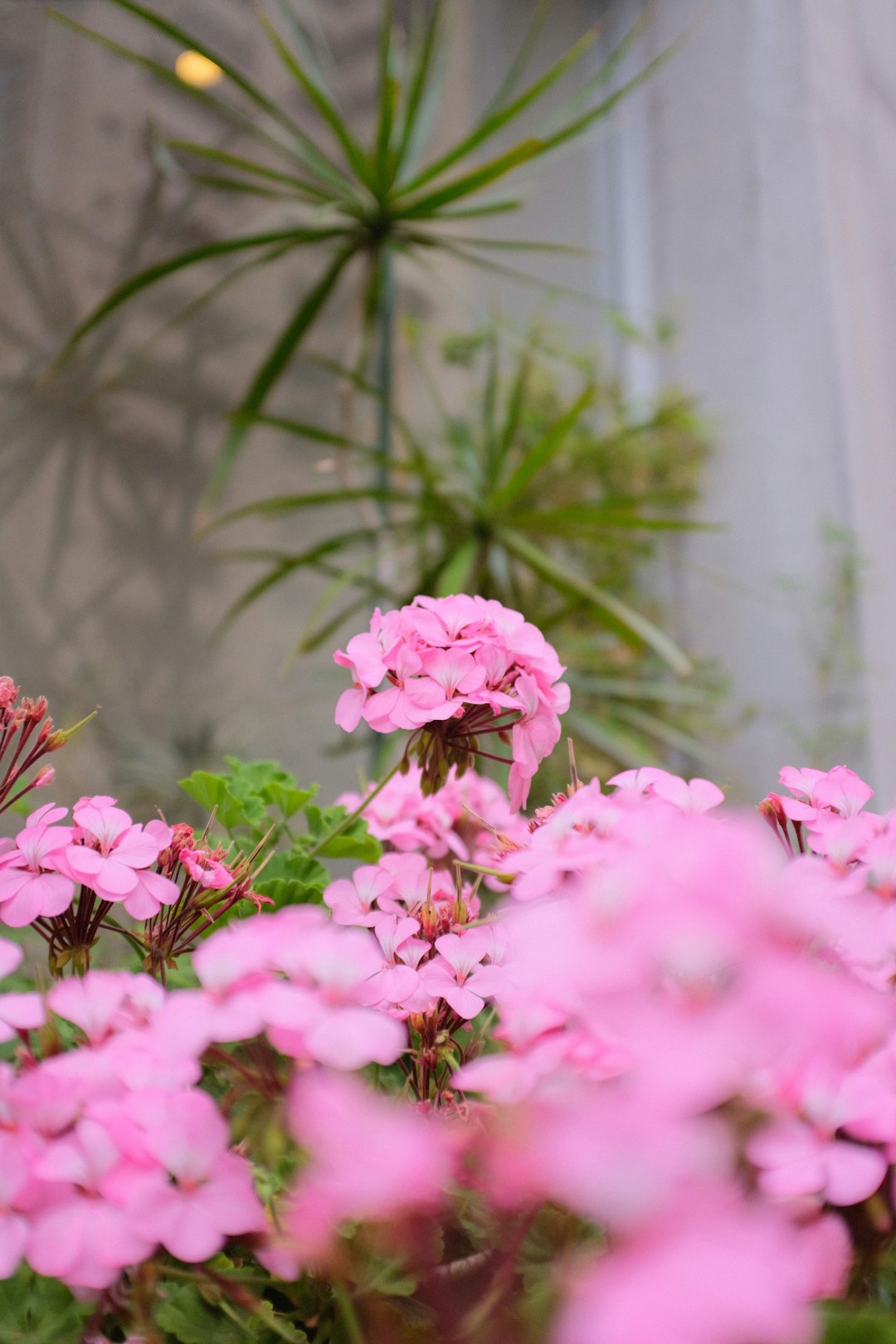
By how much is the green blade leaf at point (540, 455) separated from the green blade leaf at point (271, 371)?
0.45 metres

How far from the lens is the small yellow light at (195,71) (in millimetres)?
1612

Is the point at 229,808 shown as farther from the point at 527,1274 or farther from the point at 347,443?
the point at 347,443

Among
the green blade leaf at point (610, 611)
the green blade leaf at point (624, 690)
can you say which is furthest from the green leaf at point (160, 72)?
the green blade leaf at point (624, 690)

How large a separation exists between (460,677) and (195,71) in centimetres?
178

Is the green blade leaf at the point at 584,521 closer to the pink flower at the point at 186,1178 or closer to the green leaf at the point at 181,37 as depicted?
the green leaf at the point at 181,37

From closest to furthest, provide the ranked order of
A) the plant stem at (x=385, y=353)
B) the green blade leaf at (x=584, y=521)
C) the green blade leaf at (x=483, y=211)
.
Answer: the green blade leaf at (x=584, y=521) < the green blade leaf at (x=483, y=211) < the plant stem at (x=385, y=353)

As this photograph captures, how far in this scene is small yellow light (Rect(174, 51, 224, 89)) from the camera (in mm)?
1612

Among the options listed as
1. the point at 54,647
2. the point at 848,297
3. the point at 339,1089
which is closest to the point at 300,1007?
the point at 339,1089

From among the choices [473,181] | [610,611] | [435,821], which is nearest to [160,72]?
[473,181]

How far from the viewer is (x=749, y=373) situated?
2549 mm

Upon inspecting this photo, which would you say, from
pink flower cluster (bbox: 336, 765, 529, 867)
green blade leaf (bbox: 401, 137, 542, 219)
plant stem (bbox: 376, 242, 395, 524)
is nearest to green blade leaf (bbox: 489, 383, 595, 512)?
plant stem (bbox: 376, 242, 395, 524)

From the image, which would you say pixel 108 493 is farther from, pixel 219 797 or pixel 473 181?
pixel 219 797

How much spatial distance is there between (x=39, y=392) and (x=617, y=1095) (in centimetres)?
149

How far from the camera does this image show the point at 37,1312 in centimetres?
25
